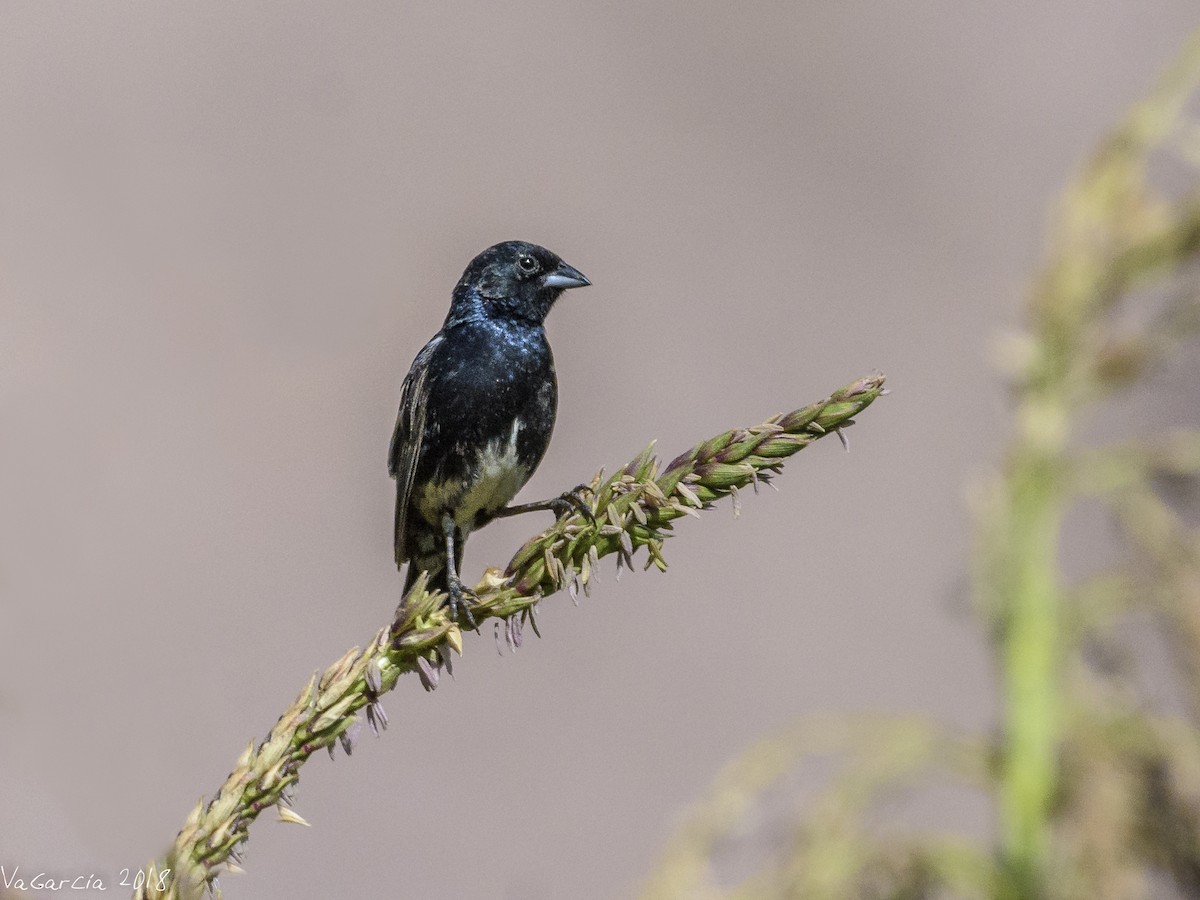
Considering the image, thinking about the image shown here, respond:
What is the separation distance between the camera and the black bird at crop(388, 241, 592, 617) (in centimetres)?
339

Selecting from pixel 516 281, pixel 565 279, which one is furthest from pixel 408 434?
pixel 565 279

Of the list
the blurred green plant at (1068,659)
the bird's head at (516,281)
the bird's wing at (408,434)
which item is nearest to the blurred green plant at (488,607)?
the blurred green plant at (1068,659)

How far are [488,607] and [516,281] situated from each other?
74.5 inches

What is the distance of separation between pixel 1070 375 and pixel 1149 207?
14.5 inches

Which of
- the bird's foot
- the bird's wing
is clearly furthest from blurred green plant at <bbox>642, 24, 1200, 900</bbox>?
the bird's wing

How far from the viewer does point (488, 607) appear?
76.5 inches

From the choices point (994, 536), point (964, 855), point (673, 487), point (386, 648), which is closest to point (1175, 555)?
point (994, 536)

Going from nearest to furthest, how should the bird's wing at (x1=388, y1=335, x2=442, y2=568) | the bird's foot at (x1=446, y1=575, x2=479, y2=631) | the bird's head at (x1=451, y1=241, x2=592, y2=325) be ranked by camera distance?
1. the bird's foot at (x1=446, y1=575, x2=479, y2=631)
2. the bird's wing at (x1=388, y1=335, x2=442, y2=568)
3. the bird's head at (x1=451, y1=241, x2=592, y2=325)

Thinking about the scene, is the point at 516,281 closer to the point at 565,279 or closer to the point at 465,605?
the point at 565,279

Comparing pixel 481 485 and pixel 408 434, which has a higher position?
pixel 408 434

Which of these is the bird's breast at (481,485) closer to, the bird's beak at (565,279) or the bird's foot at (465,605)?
the bird's beak at (565,279)

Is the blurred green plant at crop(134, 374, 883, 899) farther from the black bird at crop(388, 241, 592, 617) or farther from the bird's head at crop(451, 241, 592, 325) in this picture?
the bird's head at crop(451, 241, 592, 325)

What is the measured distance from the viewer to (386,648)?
5.92ft

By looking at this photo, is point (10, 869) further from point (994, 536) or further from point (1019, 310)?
point (1019, 310)
